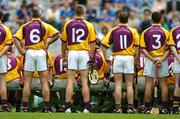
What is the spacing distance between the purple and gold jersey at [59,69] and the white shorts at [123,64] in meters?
1.52

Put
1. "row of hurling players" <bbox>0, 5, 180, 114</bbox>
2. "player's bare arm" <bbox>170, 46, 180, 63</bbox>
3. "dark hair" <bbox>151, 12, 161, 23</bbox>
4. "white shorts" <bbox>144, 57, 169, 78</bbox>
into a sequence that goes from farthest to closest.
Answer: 1. "dark hair" <bbox>151, 12, 161, 23</bbox>
2. "white shorts" <bbox>144, 57, 169, 78</bbox>
3. "row of hurling players" <bbox>0, 5, 180, 114</bbox>
4. "player's bare arm" <bbox>170, 46, 180, 63</bbox>

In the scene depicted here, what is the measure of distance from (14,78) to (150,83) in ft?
10.3

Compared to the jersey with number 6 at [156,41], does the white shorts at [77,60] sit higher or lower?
lower

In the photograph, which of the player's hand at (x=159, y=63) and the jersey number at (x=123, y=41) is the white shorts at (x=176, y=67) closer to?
the player's hand at (x=159, y=63)

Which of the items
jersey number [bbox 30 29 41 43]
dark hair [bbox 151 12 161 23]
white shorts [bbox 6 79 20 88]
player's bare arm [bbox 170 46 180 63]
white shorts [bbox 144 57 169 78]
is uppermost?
dark hair [bbox 151 12 161 23]

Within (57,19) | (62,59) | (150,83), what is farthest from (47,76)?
(57,19)

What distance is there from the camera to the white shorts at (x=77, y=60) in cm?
2253

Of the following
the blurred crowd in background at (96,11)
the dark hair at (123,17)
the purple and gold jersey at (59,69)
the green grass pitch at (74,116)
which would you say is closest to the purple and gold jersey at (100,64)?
the purple and gold jersey at (59,69)

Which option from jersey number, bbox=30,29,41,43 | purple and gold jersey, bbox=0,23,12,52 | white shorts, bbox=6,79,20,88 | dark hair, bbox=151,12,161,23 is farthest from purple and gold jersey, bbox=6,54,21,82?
dark hair, bbox=151,12,161,23

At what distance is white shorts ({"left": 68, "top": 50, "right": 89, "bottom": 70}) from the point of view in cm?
2253

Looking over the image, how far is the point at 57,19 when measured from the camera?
32.6 meters

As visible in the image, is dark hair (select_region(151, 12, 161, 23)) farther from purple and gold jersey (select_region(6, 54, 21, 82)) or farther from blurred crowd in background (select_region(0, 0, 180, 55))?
blurred crowd in background (select_region(0, 0, 180, 55))

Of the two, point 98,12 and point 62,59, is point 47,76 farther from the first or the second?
point 98,12

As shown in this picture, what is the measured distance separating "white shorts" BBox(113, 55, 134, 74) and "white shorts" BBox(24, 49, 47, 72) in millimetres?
1558
